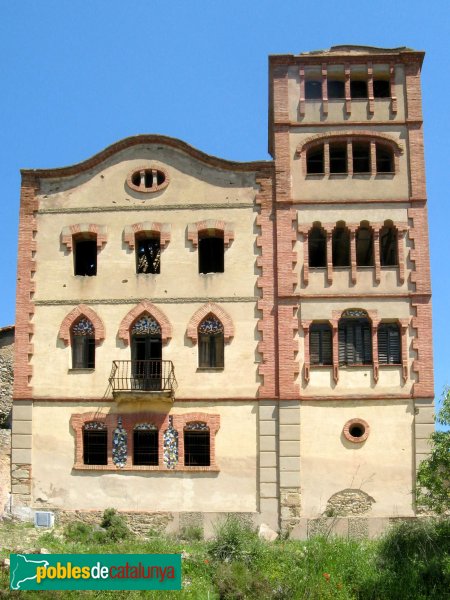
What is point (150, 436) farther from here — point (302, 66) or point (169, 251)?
point (302, 66)

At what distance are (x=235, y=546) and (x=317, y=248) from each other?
11.7 metres

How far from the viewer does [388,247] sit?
3388cm

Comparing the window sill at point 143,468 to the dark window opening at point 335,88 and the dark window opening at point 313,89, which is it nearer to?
the dark window opening at point 313,89

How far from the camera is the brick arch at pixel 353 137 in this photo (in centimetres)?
3353

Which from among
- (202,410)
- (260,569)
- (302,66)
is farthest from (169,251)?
(260,569)

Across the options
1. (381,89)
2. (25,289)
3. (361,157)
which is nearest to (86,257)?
(25,289)

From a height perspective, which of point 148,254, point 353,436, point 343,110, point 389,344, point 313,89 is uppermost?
point 313,89

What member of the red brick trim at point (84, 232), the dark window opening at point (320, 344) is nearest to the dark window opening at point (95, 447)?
the red brick trim at point (84, 232)

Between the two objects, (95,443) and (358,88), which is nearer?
(95,443)

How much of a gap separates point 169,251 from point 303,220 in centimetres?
470

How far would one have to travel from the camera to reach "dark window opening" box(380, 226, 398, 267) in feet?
109

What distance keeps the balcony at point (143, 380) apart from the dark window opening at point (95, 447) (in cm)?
144

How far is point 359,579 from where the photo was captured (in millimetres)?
25766

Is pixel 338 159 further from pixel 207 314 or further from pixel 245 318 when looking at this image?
pixel 207 314
